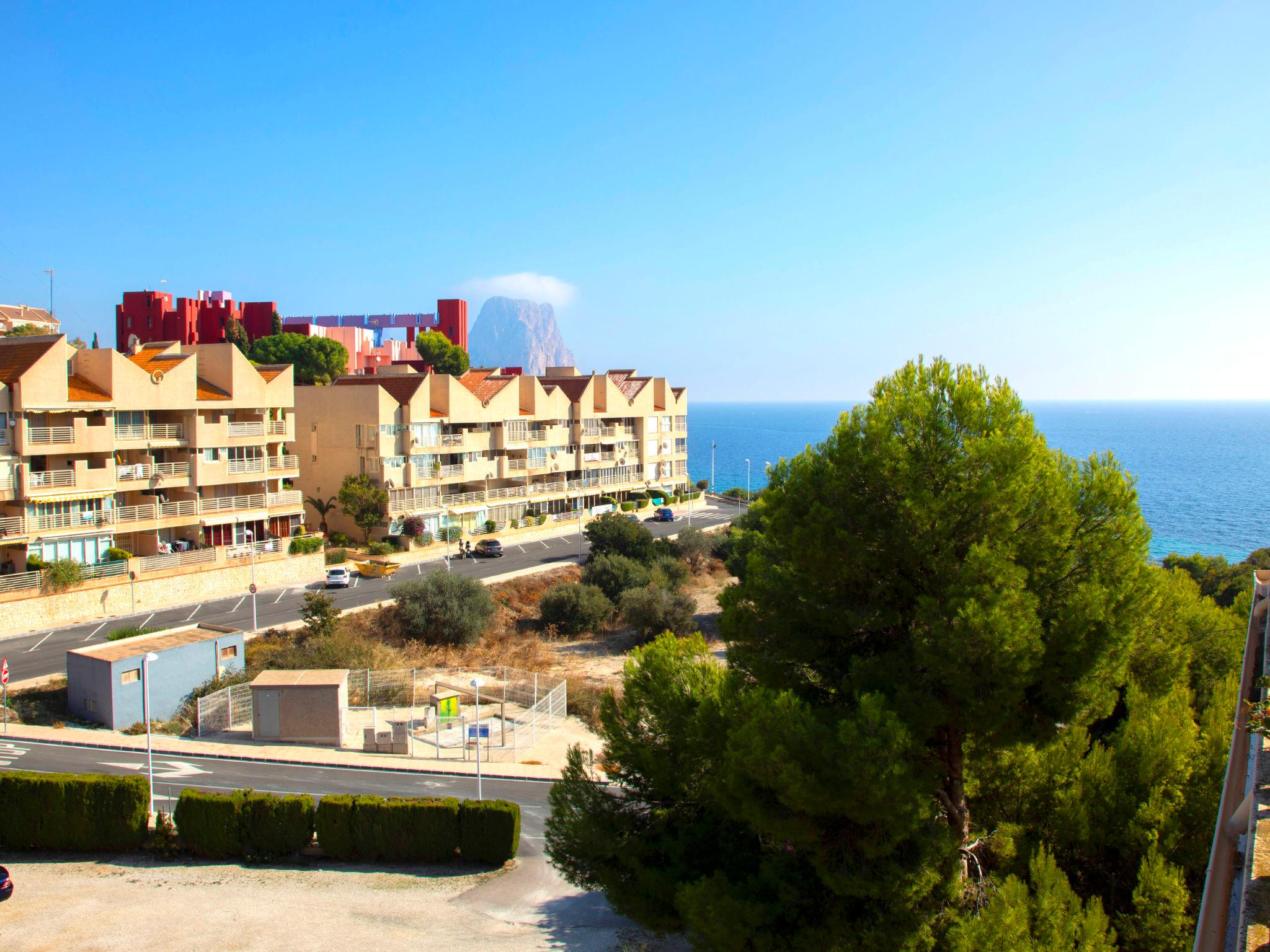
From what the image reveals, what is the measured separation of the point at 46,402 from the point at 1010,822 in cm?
3989

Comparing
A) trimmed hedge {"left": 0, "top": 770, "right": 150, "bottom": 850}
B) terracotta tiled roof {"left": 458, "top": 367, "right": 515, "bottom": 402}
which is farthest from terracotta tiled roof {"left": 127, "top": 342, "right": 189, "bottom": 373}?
trimmed hedge {"left": 0, "top": 770, "right": 150, "bottom": 850}

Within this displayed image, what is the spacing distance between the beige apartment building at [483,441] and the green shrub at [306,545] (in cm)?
605

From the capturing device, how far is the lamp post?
37938 mm

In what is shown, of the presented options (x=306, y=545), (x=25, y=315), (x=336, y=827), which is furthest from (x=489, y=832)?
(x=25, y=315)

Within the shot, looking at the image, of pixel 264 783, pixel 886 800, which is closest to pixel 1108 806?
pixel 886 800

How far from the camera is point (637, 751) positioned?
14.5 metres

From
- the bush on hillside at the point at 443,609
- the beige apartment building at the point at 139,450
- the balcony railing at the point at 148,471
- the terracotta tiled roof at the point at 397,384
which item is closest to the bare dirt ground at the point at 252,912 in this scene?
the bush on hillside at the point at 443,609

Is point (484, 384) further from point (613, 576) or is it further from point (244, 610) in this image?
point (244, 610)

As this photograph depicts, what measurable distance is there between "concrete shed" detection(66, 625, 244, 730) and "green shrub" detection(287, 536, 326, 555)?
15715 millimetres

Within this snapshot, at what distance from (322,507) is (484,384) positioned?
1485cm

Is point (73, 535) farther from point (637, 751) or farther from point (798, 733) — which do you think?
point (798, 733)

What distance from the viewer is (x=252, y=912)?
17.3 meters

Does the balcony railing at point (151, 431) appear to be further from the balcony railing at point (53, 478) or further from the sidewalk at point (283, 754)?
the sidewalk at point (283, 754)

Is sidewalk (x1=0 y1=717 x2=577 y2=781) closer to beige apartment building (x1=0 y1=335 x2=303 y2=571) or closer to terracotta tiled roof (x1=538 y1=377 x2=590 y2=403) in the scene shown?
beige apartment building (x1=0 y1=335 x2=303 y2=571)
